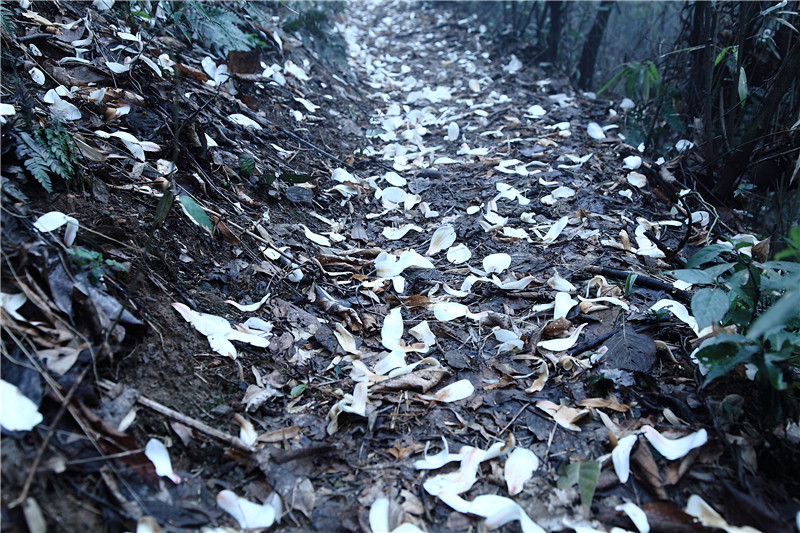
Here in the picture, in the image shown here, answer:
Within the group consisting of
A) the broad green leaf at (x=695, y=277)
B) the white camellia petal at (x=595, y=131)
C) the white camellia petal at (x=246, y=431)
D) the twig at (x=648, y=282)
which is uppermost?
the white camellia petal at (x=595, y=131)

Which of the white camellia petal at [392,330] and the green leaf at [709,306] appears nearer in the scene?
the green leaf at [709,306]

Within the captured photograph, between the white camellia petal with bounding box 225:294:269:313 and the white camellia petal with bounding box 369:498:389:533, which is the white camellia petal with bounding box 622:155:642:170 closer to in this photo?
the white camellia petal with bounding box 225:294:269:313

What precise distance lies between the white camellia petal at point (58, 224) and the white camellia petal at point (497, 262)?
1.18 metres

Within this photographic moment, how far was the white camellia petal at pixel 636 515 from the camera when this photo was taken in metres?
0.91

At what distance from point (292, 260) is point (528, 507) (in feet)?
3.31

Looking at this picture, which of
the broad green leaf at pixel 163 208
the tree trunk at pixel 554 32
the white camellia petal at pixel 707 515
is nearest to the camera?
the white camellia petal at pixel 707 515

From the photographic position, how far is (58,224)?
108 cm

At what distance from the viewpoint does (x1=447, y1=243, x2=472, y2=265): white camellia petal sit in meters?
1.78

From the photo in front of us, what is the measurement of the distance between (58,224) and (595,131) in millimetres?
2577

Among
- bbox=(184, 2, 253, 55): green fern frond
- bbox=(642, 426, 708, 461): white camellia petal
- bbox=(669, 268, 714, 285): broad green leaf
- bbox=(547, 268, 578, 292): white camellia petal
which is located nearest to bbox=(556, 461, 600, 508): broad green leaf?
bbox=(642, 426, 708, 461): white camellia petal

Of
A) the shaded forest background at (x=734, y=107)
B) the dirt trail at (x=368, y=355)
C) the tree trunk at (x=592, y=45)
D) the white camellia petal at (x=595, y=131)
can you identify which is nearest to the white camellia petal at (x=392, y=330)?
the dirt trail at (x=368, y=355)

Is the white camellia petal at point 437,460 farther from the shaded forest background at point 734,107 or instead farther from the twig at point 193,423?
the shaded forest background at point 734,107

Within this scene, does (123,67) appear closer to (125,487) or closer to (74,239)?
(74,239)

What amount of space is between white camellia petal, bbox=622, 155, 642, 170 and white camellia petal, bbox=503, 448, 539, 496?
1798 mm
